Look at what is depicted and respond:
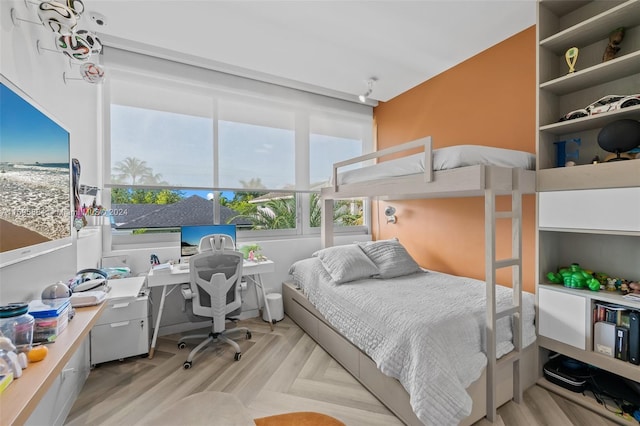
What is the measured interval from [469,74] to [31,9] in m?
3.39

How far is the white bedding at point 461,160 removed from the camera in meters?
1.90

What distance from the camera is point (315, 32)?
2.53 meters

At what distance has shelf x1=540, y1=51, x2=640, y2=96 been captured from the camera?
1754 mm

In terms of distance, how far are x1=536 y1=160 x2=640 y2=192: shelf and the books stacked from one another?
0.78m

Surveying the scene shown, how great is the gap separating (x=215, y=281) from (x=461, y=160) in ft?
6.77

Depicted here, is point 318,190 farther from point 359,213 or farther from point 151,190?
point 151,190

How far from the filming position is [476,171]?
1.80 m

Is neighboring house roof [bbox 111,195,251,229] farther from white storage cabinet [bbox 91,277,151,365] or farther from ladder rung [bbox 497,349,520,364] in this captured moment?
ladder rung [bbox 497,349,520,364]

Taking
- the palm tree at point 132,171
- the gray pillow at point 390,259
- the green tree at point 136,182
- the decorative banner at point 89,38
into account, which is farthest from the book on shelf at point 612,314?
the palm tree at point 132,171

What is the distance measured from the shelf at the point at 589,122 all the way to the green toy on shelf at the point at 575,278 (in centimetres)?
103

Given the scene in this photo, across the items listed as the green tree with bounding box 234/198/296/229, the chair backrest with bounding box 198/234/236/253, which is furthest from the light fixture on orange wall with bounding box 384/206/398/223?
the chair backrest with bounding box 198/234/236/253

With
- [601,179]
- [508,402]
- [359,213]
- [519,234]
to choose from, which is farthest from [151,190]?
[601,179]

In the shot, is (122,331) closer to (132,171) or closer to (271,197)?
(132,171)

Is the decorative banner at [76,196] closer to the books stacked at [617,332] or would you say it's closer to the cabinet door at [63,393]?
the cabinet door at [63,393]
